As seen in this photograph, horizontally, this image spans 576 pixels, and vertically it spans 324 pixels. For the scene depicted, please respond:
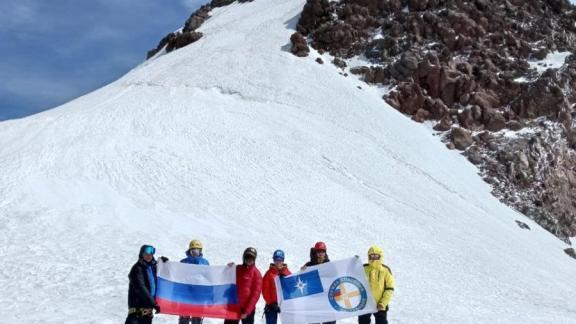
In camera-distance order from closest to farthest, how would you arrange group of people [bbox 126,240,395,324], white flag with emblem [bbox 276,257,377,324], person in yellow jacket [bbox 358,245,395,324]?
group of people [bbox 126,240,395,324], person in yellow jacket [bbox 358,245,395,324], white flag with emblem [bbox 276,257,377,324]

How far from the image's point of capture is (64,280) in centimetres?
1424

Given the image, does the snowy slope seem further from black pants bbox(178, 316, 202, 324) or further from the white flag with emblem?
the white flag with emblem

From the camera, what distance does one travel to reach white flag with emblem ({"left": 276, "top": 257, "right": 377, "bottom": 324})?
9.44 meters

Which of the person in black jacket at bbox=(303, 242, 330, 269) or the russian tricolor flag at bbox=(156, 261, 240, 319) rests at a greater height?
the person in black jacket at bbox=(303, 242, 330, 269)

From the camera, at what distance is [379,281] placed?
9164mm

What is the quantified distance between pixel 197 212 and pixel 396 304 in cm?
1027

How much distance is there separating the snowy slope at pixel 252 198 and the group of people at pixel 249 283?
275 cm

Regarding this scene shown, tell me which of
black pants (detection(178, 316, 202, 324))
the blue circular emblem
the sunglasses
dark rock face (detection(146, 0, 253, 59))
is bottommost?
black pants (detection(178, 316, 202, 324))

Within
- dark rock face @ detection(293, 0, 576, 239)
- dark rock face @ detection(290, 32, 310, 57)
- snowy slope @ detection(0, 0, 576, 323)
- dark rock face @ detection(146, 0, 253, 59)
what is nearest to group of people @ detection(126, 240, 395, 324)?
snowy slope @ detection(0, 0, 576, 323)

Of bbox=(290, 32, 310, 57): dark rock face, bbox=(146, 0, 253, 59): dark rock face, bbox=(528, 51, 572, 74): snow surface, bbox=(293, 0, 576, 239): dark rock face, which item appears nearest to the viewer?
bbox=(293, 0, 576, 239): dark rock face

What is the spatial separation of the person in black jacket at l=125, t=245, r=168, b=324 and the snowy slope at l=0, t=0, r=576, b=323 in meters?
2.89

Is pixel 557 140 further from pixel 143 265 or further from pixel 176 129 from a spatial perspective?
pixel 143 265

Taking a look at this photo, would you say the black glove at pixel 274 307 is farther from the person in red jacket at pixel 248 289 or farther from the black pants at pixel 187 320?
the black pants at pixel 187 320

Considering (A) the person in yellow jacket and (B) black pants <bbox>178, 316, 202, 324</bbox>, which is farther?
(B) black pants <bbox>178, 316, 202, 324</bbox>
